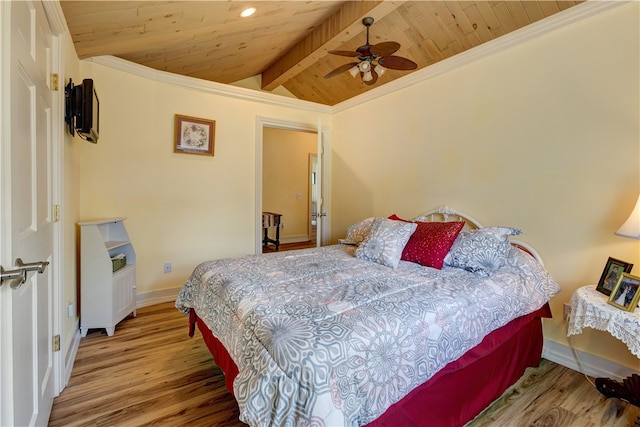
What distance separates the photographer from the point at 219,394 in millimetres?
1850

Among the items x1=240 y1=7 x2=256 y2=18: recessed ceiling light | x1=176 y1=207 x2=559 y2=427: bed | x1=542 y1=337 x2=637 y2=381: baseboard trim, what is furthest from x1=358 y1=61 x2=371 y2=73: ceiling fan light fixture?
x1=542 y1=337 x2=637 y2=381: baseboard trim

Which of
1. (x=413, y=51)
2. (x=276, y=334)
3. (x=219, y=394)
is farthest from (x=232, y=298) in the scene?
(x=413, y=51)

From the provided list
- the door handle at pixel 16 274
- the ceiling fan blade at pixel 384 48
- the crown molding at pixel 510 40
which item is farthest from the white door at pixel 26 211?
the crown molding at pixel 510 40

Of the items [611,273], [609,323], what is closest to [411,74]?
[611,273]

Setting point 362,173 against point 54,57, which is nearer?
point 54,57

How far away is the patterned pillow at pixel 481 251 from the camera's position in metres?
2.06

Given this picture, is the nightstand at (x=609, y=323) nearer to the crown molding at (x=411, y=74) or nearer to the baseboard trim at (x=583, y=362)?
the baseboard trim at (x=583, y=362)

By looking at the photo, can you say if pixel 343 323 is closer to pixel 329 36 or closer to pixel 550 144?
pixel 550 144

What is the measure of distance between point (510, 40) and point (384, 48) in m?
1.03

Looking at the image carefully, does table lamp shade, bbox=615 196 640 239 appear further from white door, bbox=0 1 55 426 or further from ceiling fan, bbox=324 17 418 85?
white door, bbox=0 1 55 426

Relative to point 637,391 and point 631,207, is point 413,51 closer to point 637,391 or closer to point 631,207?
point 631,207

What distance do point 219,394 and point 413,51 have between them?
3525mm

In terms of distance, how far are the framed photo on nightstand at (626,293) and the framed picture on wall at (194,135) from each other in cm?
364

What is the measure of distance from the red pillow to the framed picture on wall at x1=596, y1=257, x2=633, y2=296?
2.79ft
